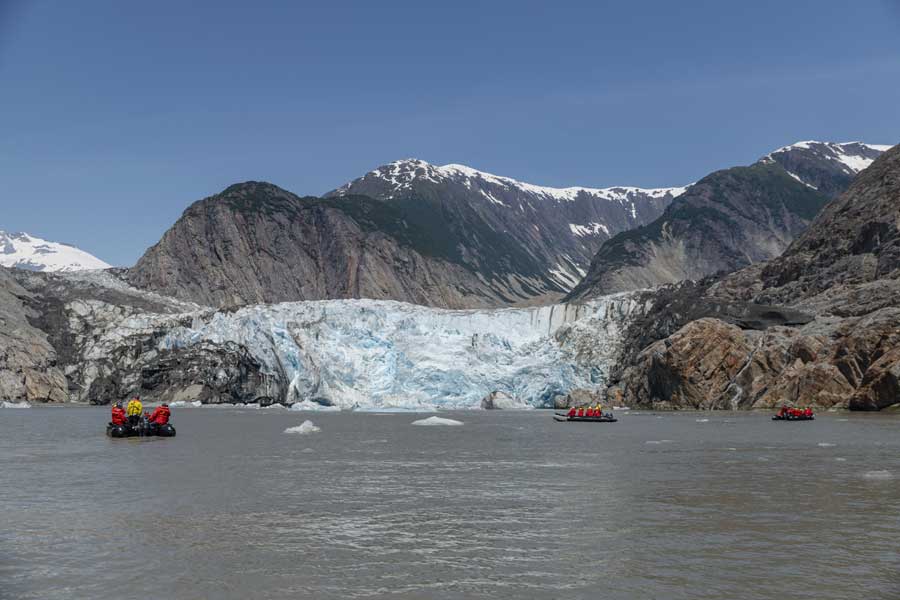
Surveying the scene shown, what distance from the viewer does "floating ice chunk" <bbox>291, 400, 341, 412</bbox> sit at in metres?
96.8

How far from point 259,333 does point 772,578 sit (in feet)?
313

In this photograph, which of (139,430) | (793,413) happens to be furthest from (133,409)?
(793,413)

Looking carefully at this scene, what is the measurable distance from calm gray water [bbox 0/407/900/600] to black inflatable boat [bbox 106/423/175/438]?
9368 millimetres

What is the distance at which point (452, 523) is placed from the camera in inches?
842

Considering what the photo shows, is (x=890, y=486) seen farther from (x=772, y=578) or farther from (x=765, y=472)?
(x=772, y=578)

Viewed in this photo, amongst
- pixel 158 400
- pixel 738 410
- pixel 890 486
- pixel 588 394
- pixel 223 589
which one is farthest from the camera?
pixel 158 400

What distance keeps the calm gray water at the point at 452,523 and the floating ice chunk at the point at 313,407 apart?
180 ft

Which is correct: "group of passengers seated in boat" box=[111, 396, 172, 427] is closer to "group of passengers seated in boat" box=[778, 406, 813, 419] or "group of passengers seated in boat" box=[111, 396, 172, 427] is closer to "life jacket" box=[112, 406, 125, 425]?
"life jacket" box=[112, 406, 125, 425]

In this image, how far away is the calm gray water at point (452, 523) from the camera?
50.8 ft

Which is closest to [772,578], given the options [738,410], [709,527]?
[709,527]

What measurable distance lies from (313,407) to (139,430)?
46.2m

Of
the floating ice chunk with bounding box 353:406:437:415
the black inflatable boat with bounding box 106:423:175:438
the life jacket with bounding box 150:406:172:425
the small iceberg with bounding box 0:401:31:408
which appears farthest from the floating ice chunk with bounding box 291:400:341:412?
the black inflatable boat with bounding box 106:423:175:438

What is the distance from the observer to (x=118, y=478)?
101 feet

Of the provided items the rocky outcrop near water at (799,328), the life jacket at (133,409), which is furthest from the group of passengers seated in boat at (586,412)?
the life jacket at (133,409)
